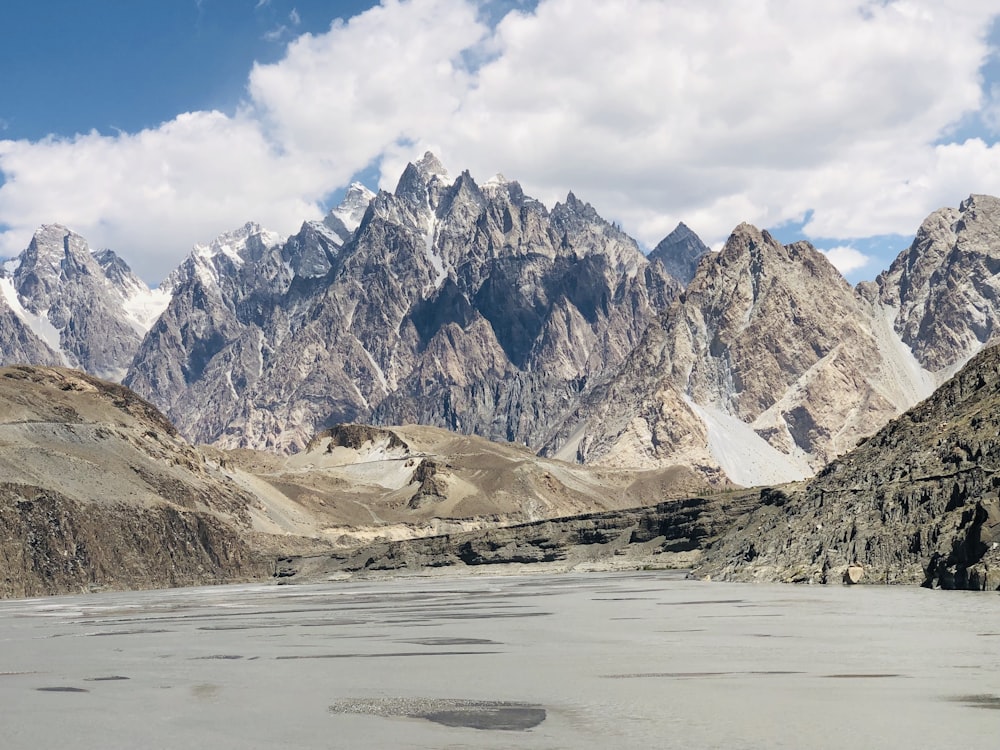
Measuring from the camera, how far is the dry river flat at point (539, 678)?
3312 centimetres

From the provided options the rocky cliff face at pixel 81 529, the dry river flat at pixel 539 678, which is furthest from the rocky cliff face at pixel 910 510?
the rocky cliff face at pixel 81 529

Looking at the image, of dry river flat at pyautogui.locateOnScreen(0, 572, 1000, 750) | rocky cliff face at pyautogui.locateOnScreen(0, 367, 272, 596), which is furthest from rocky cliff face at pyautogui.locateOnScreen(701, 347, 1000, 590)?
rocky cliff face at pyautogui.locateOnScreen(0, 367, 272, 596)

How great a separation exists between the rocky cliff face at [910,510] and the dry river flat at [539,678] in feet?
20.2

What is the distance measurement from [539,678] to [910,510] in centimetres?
5850

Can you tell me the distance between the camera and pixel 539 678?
45781mm

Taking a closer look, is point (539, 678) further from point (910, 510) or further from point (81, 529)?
point (81, 529)

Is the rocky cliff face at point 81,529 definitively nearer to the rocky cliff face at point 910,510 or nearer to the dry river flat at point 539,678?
the dry river flat at point 539,678

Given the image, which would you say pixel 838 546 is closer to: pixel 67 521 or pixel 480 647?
pixel 480 647

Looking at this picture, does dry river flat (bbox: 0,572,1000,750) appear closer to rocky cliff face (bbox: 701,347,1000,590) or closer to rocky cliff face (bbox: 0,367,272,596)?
rocky cliff face (bbox: 701,347,1000,590)

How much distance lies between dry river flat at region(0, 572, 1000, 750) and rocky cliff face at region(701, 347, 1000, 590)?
6142 millimetres

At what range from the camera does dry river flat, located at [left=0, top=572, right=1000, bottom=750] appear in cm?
3312

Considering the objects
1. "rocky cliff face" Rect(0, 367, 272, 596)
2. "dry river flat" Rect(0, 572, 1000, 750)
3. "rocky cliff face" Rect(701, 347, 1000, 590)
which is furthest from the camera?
"rocky cliff face" Rect(0, 367, 272, 596)

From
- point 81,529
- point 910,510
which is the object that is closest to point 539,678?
point 910,510

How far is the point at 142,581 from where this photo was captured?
173 m
